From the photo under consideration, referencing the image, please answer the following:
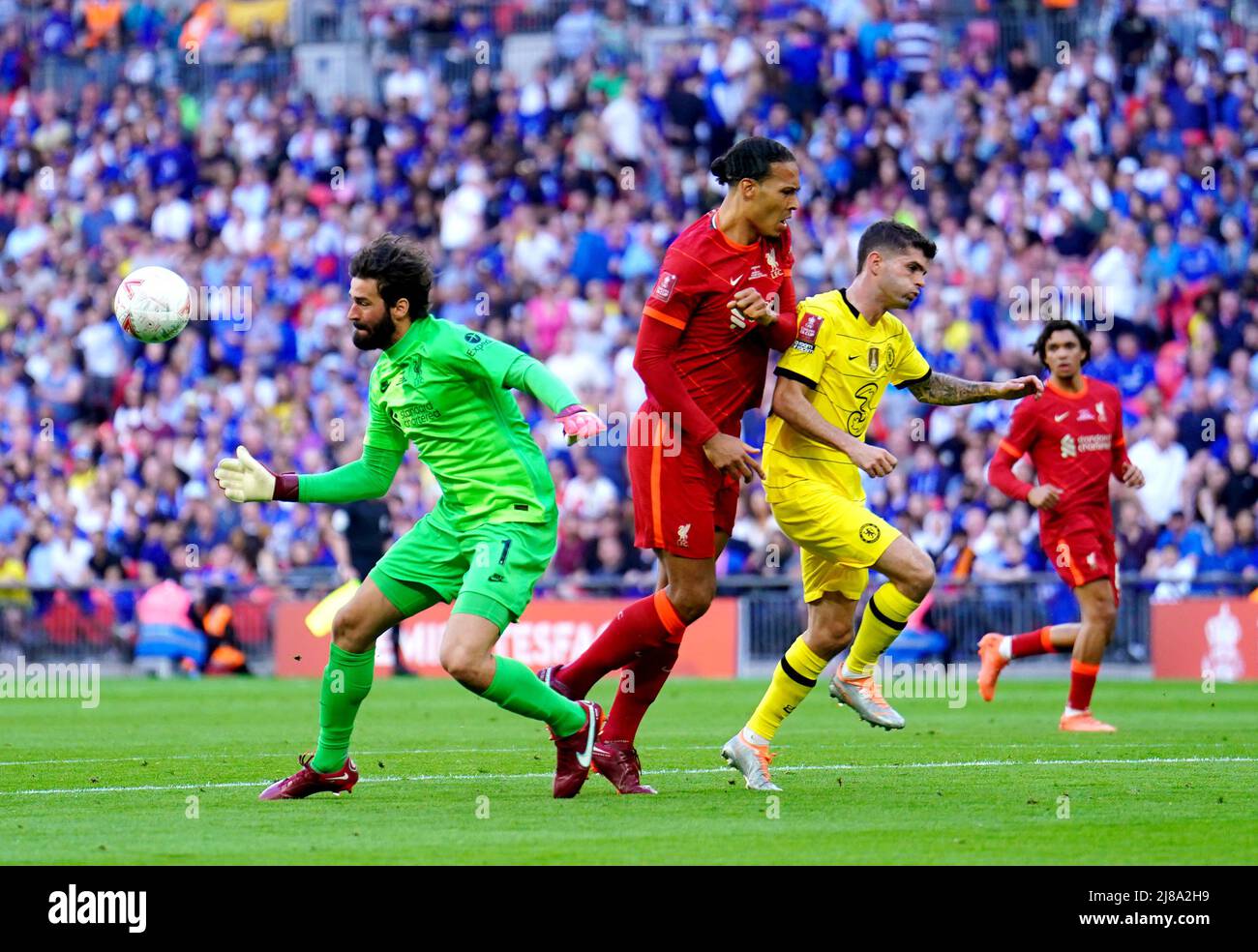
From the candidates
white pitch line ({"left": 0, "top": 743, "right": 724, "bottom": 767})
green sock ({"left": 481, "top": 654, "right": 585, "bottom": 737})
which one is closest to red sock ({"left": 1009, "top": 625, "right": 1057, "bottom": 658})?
white pitch line ({"left": 0, "top": 743, "right": 724, "bottom": 767})

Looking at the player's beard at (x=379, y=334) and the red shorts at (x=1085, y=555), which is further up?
the player's beard at (x=379, y=334)

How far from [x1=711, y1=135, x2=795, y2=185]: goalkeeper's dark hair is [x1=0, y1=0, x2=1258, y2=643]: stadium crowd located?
35.7 ft

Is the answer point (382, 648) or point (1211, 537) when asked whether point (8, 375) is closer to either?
point (382, 648)

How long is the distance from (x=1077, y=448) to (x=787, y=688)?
4.78 m

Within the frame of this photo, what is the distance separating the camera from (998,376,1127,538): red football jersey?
1372 centimetres

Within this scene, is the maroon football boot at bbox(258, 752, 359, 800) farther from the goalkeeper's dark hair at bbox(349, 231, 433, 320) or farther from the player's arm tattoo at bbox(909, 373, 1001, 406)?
the player's arm tattoo at bbox(909, 373, 1001, 406)

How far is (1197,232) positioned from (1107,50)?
3.57 meters

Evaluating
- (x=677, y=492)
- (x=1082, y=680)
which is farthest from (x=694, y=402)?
(x=1082, y=680)

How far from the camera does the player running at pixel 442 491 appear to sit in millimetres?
8953

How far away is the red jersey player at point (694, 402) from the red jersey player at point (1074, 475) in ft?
15.2

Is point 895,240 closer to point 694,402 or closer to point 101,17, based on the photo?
point 694,402

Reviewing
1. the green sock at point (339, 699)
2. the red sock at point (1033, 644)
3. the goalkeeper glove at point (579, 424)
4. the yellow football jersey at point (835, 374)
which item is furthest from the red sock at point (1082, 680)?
the goalkeeper glove at point (579, 424)

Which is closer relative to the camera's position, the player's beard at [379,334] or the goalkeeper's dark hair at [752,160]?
the player's beard at [379,334]

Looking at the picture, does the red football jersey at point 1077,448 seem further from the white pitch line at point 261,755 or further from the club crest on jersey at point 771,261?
the club crest on jersey at point 771,261
